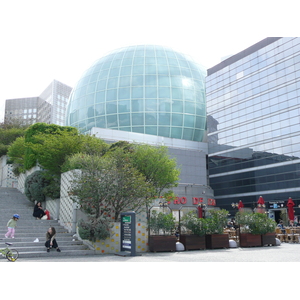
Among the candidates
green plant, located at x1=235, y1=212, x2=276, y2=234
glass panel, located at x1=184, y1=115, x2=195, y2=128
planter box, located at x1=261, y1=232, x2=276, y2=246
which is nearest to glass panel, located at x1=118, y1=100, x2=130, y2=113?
glass panel, located at x1=184, y1=115, x2=195, y2=128

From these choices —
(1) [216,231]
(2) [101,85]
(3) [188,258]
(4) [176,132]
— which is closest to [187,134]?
(4) [176,132]

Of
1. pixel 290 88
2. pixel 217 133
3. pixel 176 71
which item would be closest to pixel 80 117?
pixel 176 71

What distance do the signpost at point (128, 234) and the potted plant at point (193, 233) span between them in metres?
4.01

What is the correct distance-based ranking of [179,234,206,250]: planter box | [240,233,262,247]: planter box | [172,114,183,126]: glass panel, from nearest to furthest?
[179,234,206,250]: planter box → [240,233,262,247]: planter box → [172,114,183,126]: glass panel

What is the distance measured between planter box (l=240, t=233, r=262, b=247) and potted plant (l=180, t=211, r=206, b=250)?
324 cm

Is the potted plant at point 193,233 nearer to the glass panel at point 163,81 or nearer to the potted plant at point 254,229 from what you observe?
the potted plant at point 254,229

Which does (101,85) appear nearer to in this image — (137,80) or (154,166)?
(137,80)

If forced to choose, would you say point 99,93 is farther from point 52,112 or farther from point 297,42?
point 52,112

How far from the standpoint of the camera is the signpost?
56.0 ft

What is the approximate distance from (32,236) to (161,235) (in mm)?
7104

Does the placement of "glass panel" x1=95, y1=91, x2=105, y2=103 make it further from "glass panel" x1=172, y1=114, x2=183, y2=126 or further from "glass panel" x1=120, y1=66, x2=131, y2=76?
"glass panel" x1=172, y1=114, x2=183, y2=126

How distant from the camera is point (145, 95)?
49438 millimetres

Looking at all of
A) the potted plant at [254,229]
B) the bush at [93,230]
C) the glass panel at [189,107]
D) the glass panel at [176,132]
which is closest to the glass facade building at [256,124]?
the glass panel at [189,107]

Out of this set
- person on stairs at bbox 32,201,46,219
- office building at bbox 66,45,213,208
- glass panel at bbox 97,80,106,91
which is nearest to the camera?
person on stairs at bbox 32,201,46,219
